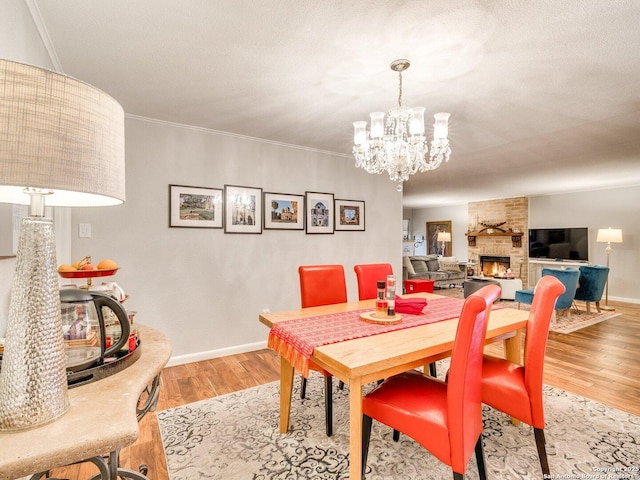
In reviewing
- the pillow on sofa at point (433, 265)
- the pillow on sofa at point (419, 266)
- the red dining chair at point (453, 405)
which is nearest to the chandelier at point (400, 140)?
the red dining chair at point (453, 405)

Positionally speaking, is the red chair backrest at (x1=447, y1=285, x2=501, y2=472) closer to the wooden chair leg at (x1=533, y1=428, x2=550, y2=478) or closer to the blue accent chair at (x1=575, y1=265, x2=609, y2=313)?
the wooden chair leg at (x1=533, y1=428, x2=550, y2=478)

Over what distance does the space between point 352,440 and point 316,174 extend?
10.1 ft

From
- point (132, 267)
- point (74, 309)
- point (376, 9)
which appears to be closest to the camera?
point (74, 309)

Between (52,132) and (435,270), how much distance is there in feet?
27.2

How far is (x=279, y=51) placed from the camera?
1917mm

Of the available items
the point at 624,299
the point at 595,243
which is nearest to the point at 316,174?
the point at 595,243

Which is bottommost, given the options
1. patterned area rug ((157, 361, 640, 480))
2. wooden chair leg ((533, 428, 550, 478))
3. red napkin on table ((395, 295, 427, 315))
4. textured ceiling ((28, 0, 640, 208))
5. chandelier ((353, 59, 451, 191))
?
patterned area rug ((157, 361, 640, 480))

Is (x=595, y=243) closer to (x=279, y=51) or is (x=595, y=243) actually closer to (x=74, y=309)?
(x=279, y=51)

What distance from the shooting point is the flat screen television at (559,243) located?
6.93 m

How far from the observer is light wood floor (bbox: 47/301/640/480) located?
1909mm

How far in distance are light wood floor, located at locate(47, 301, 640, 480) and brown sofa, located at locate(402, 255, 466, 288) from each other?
137 inches

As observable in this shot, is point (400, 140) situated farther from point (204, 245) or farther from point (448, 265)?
point (448, 265)

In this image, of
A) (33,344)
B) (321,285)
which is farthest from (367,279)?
(33,344)

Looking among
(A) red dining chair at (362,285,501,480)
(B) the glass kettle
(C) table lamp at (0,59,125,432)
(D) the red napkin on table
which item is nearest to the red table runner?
(D) the red napkin on table
